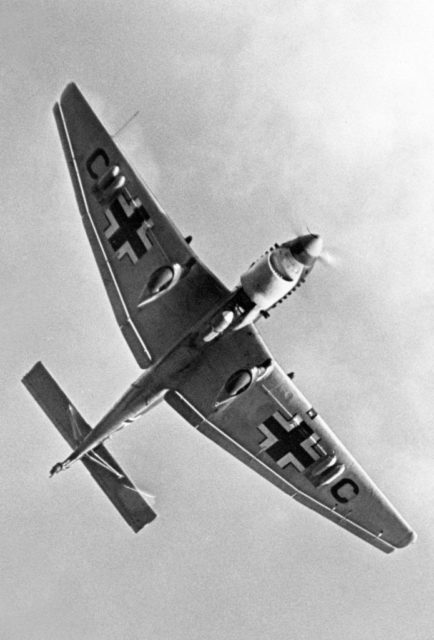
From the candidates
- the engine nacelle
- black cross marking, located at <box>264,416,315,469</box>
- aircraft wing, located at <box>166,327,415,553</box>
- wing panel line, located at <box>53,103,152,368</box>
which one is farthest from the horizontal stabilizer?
the engine nacelle

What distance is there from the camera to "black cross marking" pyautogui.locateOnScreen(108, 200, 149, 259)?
4712 centimetres

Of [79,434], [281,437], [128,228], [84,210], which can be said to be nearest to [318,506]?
[281,437]

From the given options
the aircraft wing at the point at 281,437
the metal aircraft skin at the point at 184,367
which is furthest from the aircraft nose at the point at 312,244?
the aircraft wing at the point at 281,437

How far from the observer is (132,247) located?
47375 mm

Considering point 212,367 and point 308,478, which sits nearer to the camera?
point 212,367

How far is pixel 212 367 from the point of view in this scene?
4638 centimetres

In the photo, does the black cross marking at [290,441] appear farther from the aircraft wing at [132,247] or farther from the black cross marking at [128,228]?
the black cross marking at [128,228]

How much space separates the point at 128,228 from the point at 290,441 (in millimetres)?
11799

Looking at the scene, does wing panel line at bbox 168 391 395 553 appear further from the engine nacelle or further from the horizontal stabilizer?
the engine nacelle

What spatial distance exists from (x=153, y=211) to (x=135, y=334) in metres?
5.33

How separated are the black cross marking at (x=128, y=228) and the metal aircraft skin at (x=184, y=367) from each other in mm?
55

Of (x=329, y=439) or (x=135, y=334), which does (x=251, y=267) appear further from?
(x=329, y=439)

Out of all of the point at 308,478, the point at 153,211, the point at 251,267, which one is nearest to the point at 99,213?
the point at 153,211

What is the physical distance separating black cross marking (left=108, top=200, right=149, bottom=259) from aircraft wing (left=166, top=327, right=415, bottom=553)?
5.55 meters
